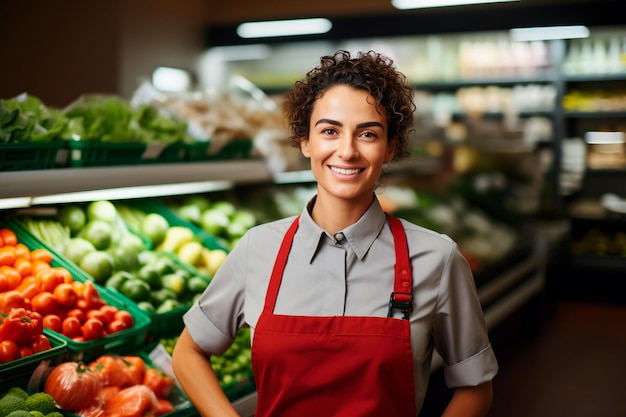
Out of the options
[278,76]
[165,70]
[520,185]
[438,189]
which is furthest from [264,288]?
[278,76]

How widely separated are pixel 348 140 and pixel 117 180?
1.39 metres

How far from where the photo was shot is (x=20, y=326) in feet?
6.97

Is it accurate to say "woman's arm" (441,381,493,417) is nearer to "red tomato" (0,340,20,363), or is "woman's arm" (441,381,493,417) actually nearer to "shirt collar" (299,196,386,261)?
"shirt collar" (299,196,386,261)

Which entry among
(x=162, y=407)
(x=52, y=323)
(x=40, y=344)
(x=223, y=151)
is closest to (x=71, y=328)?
(x=52, y=323)

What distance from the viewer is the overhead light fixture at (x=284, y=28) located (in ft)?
26.6

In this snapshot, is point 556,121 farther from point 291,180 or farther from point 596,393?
point 291,180

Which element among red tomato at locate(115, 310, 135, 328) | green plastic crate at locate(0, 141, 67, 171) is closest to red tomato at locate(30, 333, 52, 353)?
red tomato at locate(115, 310, 135, 328)

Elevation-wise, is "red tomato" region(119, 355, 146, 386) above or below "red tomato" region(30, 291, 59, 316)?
below

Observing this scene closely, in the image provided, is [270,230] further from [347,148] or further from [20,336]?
[20,336]

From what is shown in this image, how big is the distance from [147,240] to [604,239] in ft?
21.1

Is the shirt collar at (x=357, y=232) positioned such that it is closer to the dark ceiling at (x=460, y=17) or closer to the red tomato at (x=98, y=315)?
the red tomato at (x=98, y=315)

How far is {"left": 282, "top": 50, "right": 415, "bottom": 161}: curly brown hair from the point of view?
5.96 feet

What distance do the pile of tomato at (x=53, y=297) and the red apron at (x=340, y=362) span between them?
0.84 meters

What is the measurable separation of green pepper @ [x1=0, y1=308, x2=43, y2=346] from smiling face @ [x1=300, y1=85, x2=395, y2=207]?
1.03m
